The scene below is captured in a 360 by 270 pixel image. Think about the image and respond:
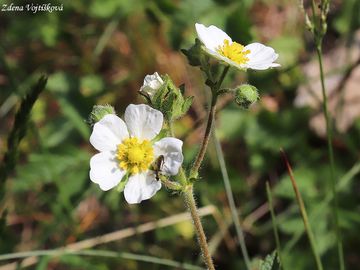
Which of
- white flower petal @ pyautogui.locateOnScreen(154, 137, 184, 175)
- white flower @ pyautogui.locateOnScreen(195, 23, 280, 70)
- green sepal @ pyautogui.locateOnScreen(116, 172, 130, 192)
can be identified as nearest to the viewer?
white flower petal @ pyautogui.locateOnScreen(154, 137, 184, 175)

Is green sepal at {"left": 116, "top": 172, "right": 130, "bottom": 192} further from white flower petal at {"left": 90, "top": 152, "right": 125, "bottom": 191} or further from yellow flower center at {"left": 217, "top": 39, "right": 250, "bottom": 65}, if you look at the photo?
yellow flower center at {"left": 217, "top": 39, "right": 250, "bottom": 65}

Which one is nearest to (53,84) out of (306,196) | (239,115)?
(239,115)

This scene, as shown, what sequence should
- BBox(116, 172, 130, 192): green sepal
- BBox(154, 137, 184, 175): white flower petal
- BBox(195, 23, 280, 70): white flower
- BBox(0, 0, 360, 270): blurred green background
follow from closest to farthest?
BBox(154, 137, 184, 175): white flower petal
BBox(116, 172, 130, 192): green sepal
BBox(195, 23, 280, 70): white flower
BBox(0, 0, 360, 270): blurred green background

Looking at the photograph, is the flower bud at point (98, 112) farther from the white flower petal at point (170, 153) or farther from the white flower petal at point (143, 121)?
the white flower petal at point (170, 153)

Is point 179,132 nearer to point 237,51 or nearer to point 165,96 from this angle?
point 237,51

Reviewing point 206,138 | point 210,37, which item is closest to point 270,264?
point 206,138

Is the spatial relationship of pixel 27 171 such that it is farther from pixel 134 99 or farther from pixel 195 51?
pixel 195 51

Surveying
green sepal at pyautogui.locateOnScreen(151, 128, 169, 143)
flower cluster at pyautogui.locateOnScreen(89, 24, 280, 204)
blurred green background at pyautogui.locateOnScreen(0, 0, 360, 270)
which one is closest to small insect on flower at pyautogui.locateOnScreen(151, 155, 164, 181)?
flower cluster at pyautogui.locateOnScreen(89, 24, 280, 204)

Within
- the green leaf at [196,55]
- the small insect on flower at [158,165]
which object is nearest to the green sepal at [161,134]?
the small insect on flower at [158,165]
